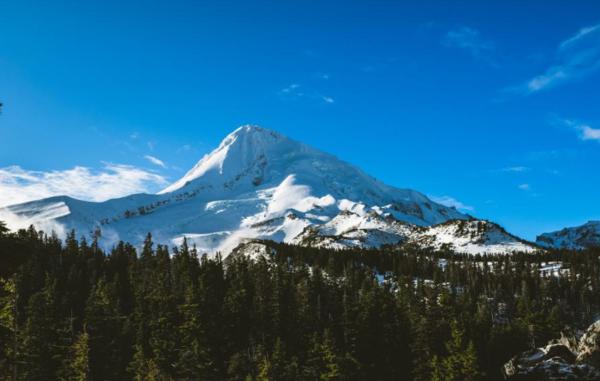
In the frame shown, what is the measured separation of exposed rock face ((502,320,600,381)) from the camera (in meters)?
86.9

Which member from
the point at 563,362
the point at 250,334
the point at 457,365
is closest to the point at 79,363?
the point at 250,334

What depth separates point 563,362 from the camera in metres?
92.2

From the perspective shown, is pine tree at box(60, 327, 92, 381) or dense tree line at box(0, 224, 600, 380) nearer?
pine tree at box(60, 327, 92, 381)

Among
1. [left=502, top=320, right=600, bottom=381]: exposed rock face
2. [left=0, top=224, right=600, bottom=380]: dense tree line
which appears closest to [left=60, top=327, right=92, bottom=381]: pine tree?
[left=0, top=224, right=600, bottom=380]: dense tree line

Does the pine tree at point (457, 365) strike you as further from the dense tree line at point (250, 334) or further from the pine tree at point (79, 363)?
the pine tree at point (79, 363)

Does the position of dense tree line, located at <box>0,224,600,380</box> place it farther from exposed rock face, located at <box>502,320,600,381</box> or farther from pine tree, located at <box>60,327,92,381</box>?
exposed rock face, located at <box>502,320,600,381</box>

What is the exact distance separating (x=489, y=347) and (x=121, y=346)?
235 feet

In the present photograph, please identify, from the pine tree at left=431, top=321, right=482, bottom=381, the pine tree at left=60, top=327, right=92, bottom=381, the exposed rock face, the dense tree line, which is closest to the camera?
the pine tree at left=60, top=327, right=92, bottom=381

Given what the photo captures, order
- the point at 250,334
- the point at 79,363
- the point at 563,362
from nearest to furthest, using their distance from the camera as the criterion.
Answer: the point at 79,363 → the point at 563,362 → the point at 250,334

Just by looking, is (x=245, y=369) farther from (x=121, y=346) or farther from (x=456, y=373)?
(x=456, y=373)

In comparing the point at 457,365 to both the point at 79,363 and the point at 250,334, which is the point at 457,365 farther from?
the point at 79,363

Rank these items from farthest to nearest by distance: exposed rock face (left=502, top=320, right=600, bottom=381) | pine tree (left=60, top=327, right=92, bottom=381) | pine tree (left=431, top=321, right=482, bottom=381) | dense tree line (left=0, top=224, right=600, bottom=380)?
exposed rock face (left=502, top=320, right=600, bottom=381)
pine tree (left=431, top=321, right=482, bottom=381)
dense tree line (left=0, top=224, right=600, bottom=380)
pine tree (left=60, top=327, right=92, bottom=381)

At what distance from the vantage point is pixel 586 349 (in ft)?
298

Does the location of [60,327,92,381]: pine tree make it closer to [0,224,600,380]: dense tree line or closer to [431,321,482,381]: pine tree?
[0,224,600,380]: dense tree line
